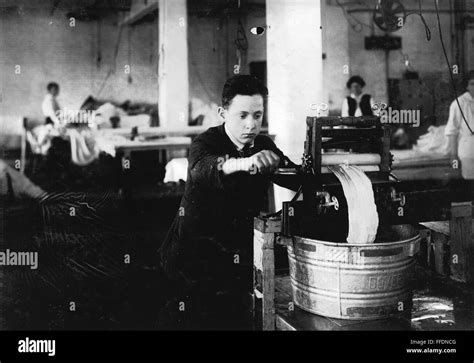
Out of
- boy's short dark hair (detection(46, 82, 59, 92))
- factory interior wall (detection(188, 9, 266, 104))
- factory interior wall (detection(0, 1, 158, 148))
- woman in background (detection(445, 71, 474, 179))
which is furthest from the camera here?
factory interior wall (detection(188, 9, 266, 104))

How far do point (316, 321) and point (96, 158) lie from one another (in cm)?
428

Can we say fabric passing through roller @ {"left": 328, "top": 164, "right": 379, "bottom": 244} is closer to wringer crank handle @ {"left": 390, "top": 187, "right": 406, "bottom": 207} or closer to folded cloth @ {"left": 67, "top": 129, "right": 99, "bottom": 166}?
wringer crank handle @ {"left": 390, "top": 187, "right": 406, "bottom": 207}

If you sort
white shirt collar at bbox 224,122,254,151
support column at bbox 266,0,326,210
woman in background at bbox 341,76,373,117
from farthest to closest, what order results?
1. woman in background at bbox 341,76,373,117
2. support column at bbox 266,0,326,210
3. white shirt collar at bbox 224,122,254,151

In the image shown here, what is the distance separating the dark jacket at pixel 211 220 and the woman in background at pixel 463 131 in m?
3.85

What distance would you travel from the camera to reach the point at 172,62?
6496 millimetres

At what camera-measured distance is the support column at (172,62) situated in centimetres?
640

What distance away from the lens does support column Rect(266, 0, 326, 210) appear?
3.88 metres

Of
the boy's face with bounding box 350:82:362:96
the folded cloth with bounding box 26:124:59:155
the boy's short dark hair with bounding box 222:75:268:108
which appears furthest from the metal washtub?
the boy's face with bounding box 350:82:362:96

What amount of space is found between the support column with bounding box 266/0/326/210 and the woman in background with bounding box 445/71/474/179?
2.55 metres

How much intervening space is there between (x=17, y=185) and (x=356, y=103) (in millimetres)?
4295

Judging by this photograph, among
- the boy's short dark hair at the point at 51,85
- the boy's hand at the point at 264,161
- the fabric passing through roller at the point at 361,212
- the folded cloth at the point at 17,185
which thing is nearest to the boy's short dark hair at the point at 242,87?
the boy's hand at the point at 264,161

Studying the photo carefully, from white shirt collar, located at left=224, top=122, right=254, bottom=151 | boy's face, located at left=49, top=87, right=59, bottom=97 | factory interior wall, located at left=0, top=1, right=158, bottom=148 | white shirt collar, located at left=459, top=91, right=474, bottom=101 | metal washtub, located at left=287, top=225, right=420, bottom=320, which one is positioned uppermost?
factory interior wall, located at left=0, top=1, right=158, bottom=148

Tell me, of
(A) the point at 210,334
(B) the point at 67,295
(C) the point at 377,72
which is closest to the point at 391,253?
(A) the point at 210,334

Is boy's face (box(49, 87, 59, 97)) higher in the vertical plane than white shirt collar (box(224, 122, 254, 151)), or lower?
higher
